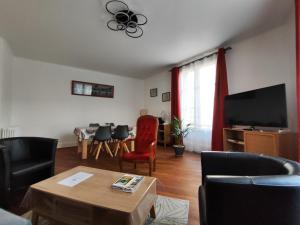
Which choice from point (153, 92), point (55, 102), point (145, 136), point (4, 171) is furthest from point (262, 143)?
point (55, 102)

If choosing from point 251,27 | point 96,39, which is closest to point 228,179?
point 251,27

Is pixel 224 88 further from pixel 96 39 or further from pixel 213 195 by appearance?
pixel 213 195

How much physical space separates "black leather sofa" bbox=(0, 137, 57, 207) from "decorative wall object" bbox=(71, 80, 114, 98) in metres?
3.03

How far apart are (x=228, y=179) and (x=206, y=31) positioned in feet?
9.61

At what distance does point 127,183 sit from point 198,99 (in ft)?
10.9

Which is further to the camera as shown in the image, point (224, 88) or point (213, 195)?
point (224, 88)

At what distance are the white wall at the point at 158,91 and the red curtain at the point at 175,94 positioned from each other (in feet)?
1.44

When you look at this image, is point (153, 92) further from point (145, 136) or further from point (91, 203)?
point (91, 203)

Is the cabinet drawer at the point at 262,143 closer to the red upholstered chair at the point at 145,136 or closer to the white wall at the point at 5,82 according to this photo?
the red upholstered chair at the point at 145,136

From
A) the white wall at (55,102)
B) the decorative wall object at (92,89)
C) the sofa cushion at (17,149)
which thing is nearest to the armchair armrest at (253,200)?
the sofa cushion at (17,149)

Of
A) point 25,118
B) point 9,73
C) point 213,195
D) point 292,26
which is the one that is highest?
point 292,26

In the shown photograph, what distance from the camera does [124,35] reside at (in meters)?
3.18

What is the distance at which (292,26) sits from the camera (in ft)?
8.81

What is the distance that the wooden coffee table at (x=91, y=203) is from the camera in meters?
1.17
